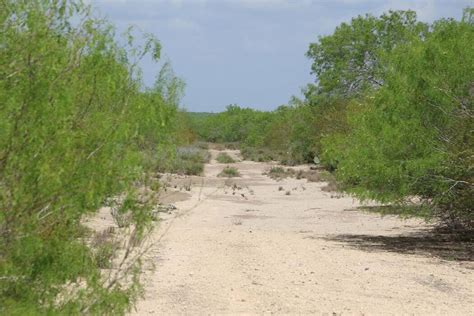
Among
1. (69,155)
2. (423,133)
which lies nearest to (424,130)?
(423,133)

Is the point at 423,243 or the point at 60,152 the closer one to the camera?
the point at 60,152

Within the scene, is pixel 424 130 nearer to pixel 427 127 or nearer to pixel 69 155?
pixel 427 127

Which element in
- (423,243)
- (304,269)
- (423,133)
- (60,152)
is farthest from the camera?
(423,243)

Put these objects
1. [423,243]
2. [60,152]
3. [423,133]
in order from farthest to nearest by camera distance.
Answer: [423,243] < [423,133] < [60,152]

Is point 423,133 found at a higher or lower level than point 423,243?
higher

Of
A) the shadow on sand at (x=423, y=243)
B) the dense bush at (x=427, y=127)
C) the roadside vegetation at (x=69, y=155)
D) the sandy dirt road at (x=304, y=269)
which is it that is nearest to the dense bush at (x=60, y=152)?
the roadside vegetation at (x=69, y=155)

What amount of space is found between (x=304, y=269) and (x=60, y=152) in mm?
10226

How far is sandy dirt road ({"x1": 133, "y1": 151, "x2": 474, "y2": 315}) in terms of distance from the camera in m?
12.5

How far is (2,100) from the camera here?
6355 millimetres

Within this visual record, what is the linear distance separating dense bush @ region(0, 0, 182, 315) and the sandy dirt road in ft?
2.84

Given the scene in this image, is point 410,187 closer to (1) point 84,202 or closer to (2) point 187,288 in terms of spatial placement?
(2) point 187,288

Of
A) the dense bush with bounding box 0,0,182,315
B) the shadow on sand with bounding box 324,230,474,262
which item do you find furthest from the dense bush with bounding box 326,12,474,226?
the dense bush with bounding box 0,0,182,315

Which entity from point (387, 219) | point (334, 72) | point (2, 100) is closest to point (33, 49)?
point (2, 100)

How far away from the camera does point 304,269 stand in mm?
16078
